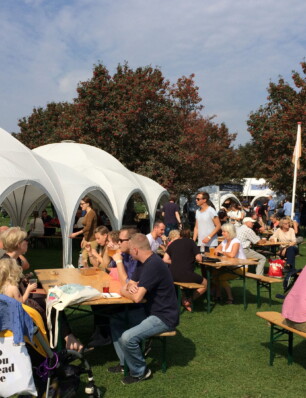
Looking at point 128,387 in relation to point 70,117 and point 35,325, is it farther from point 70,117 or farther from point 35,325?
point 70,117

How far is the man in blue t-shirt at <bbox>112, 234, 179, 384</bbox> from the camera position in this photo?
4.82 meters

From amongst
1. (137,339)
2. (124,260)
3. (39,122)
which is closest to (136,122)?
(124,260)

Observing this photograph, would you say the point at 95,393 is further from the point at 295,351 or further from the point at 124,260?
the point at 295,351

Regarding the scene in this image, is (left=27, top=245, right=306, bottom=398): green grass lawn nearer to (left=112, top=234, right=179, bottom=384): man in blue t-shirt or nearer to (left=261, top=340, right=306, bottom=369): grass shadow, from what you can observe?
(left=261, top=340, right=306, bottom=369): grass shadow

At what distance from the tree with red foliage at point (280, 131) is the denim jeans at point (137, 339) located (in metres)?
16.3

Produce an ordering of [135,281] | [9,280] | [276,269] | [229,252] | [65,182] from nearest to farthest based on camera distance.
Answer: [9,280] → [135,281] → [229,252] → [276,269] → [65,182]

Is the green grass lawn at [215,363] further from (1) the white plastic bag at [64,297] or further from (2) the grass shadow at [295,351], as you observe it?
(1) the white plastic bag at [64,297]

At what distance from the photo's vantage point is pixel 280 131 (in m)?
21.1

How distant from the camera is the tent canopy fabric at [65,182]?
36.1ft

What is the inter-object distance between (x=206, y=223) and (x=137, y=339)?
506 centimetres

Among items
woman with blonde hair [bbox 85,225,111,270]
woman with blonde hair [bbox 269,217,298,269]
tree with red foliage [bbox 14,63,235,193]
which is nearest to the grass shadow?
woman with blonde hair [bbox 85,225,111,270]

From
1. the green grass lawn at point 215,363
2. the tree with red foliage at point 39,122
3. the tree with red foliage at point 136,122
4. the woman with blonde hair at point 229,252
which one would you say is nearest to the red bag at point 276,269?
the woman with blonde hair at point 229,252

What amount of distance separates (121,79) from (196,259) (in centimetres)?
1826

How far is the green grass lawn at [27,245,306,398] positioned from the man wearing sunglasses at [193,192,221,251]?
2.00m
